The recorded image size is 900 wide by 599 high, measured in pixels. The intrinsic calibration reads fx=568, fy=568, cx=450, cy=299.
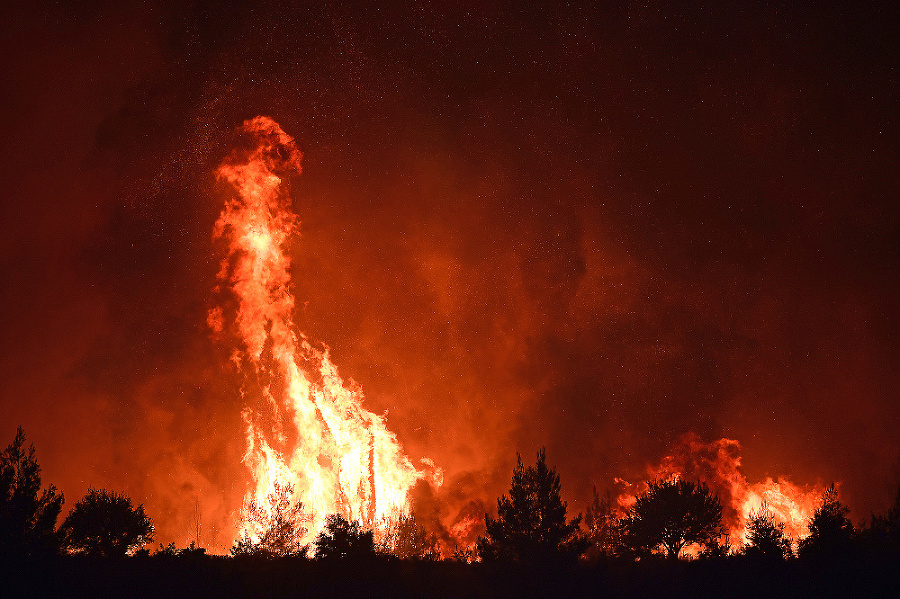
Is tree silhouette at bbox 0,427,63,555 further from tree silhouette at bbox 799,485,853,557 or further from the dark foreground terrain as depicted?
tree silhouette at bbox 799,485,853,557

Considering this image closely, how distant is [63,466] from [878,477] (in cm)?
13786

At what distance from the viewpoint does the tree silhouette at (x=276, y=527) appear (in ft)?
144

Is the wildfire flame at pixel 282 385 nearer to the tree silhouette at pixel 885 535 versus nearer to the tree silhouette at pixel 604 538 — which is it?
the tree silhouette at pixel 604 538

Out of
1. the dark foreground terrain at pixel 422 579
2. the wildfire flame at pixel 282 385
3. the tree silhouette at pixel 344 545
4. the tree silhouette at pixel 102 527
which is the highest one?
the wildfire flame at pixel 282 385

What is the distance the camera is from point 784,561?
3738cm

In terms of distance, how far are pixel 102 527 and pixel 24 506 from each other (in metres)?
5.76

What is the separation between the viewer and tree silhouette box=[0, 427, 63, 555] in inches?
1323

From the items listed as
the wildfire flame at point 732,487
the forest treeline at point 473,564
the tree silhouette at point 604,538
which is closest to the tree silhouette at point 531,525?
the forest treeline at point 473,564

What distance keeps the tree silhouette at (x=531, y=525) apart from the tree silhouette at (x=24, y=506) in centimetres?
2770

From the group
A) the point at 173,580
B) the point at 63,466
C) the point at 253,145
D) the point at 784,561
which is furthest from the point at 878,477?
the point at 63,466

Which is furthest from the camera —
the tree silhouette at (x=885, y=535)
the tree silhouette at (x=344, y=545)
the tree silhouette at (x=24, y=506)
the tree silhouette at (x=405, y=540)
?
the tree silhouette at (x=405, y=540)

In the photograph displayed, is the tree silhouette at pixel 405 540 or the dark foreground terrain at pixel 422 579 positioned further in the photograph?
the tree silhouette at pixel 405 540

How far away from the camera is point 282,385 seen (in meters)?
98.9

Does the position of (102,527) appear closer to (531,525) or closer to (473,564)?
(473,564)
